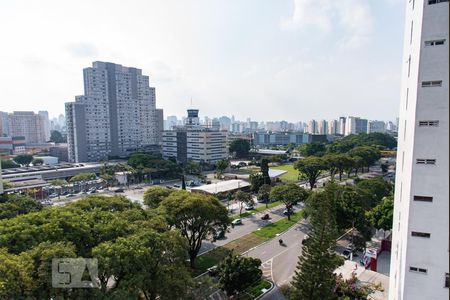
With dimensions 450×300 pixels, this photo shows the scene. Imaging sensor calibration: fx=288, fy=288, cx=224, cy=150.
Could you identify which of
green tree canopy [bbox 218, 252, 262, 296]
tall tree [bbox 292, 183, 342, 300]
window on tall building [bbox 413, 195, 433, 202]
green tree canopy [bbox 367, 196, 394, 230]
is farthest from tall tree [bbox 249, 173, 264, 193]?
window on tall building [bbox 413, 195, 433, 202]

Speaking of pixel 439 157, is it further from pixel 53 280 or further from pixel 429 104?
pixel 53 280

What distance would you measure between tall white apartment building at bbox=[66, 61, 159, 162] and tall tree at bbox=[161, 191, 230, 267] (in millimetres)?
50763

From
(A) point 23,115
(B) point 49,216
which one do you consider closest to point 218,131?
(B) point 49,216

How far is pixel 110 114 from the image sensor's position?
65.5m

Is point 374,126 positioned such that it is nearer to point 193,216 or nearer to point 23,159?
point 23,159

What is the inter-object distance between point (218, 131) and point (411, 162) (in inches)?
2208

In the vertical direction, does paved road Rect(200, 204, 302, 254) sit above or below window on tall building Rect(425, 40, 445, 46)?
below

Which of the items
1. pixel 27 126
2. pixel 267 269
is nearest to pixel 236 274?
pixel 267 269

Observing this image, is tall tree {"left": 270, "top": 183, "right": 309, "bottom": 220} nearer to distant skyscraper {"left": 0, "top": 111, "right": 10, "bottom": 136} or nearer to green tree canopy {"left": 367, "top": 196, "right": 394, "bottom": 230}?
green tree canopy {"left": 367, "top": 196, "right": 394, "bottom": 230}

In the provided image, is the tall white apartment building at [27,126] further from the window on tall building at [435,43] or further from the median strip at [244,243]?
the window on tall building at [435,43]

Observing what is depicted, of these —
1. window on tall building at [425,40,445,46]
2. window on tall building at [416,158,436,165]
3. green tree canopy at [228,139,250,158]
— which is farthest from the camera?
green tree canopy at [228,139,250,158]

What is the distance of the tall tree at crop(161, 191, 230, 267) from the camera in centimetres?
1677

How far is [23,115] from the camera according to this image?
318 ft

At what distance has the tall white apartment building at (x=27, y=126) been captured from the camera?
3789 inches
